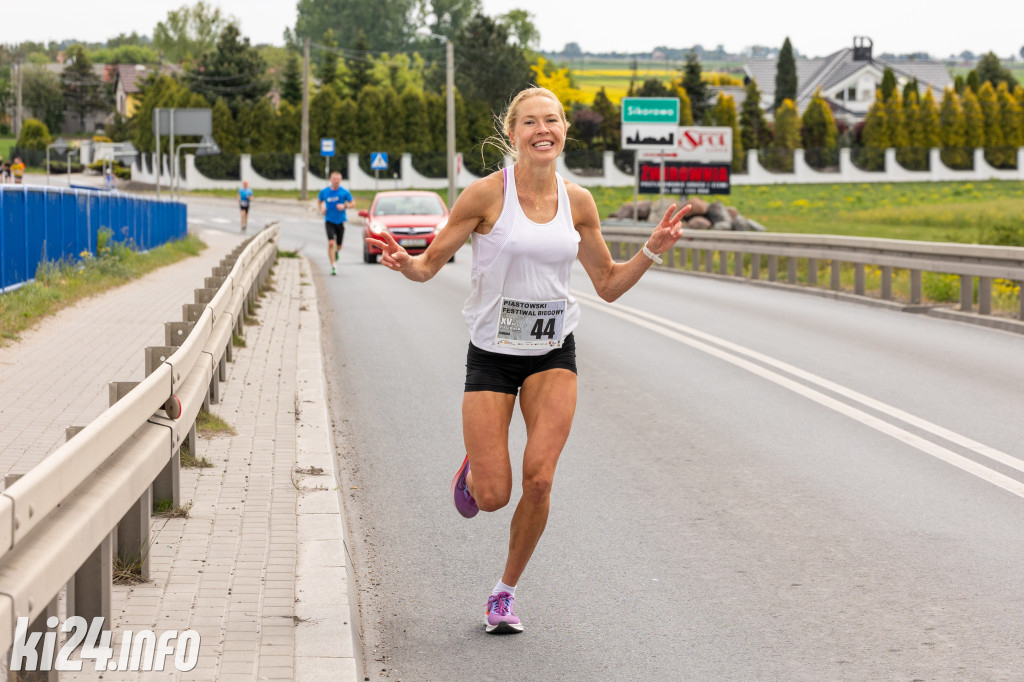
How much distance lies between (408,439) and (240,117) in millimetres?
76102

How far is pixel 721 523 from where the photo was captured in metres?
6.77

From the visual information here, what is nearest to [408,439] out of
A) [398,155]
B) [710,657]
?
[710,657]

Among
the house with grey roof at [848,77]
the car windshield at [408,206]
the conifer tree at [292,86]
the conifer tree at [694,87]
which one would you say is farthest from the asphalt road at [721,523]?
the house with grey roof at [848,77]

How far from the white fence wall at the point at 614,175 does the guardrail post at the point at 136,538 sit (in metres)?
68.6

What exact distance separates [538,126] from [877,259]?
585 inches

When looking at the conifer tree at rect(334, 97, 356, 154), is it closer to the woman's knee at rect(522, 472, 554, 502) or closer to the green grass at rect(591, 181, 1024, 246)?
the green grass at rect(591, 181, 1024, 246)

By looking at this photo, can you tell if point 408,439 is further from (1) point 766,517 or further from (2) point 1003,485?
(2) point 1003,485

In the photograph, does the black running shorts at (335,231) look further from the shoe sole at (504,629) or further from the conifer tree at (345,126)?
the conifer tree at (345,126)

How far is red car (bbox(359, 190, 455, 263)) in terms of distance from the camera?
3012 cm

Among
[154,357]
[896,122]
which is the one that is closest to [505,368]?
[154,357]

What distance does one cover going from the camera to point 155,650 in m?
4.39

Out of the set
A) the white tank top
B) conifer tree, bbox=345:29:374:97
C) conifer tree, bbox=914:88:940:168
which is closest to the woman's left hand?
the white tank top

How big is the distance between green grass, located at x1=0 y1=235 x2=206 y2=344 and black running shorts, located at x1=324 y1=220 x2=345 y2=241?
Result: 10.4 ft

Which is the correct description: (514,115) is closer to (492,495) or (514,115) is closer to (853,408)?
(492,495)
